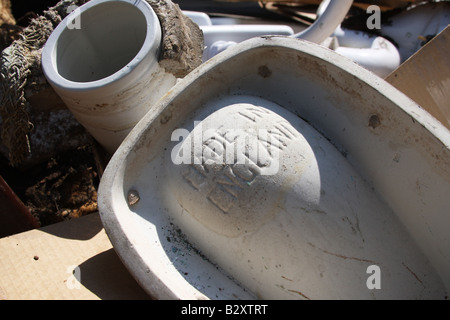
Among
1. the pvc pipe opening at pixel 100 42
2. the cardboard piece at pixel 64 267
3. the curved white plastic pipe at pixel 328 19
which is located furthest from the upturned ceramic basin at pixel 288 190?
the curved white plastic pipe at pixel 328 19

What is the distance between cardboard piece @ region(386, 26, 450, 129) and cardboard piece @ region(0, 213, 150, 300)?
2.81 feet

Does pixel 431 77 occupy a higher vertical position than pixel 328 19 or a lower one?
higher

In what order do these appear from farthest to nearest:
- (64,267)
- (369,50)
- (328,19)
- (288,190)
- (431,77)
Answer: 1. (369,50)
2. (328,19)
3. (431,77)
4. (64,267)
5. (288,190)

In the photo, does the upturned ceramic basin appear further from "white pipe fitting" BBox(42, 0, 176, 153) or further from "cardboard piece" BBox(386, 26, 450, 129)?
"cardboard piece" BBox(386, 26, 450, 129)

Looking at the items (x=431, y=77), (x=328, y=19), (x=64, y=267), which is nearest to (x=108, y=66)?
(x=64, y=267)

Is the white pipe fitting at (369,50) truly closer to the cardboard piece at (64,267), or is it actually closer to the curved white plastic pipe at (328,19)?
the curved white plastic pipe at (328,19)

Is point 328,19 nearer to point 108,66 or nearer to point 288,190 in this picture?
point 108,66

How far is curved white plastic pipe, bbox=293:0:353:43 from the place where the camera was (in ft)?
4.57

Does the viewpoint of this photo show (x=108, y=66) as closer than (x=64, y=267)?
No

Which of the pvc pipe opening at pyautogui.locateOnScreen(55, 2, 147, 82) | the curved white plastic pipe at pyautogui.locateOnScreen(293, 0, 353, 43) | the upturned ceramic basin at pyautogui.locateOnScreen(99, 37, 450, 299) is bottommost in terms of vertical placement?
the pvc pipe opening at pyautogui.locateOnScreen(55, 2, 147, 82)

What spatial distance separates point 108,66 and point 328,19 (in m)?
0.68

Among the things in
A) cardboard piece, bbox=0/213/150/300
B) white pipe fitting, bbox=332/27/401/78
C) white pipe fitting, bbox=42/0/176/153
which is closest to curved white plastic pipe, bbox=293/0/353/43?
white pipe fitting, bbox=332/27/401/78

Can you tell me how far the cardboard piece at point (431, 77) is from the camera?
1.16m

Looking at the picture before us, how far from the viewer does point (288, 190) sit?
2.64ft
